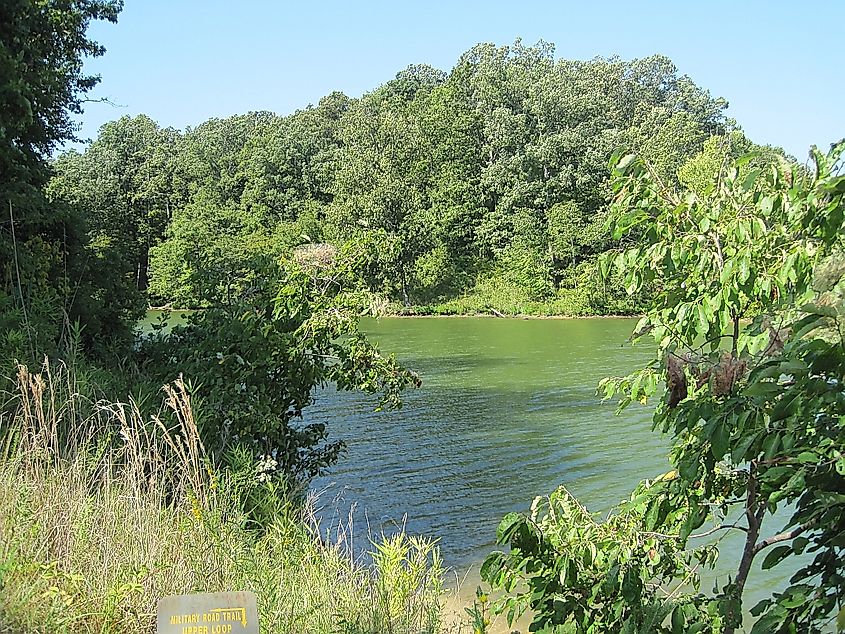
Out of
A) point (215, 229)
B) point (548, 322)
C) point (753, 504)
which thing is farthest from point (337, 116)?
point (753, 504)

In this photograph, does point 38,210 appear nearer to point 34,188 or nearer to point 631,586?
point 34,188

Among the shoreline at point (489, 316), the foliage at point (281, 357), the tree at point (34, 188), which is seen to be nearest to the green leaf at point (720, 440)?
the foliage at point (281, 357)

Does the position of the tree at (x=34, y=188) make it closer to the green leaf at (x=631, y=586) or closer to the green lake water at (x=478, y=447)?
the green lake water at (x=478, y=447)

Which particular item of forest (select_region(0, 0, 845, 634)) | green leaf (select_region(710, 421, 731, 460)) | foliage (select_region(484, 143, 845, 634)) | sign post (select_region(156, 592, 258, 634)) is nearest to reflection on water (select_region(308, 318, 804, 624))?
forest (select_region(0, 0, 845, 634))

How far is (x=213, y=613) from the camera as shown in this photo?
9.43 feet

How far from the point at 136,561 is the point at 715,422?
298 cm

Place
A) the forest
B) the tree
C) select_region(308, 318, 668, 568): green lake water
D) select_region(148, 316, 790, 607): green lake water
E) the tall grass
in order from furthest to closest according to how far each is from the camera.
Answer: select_region(308, 318, 668, 568): green lake water < select_region(148, 316, 790, 607): green lake water < the tree < the tall grass < the forest

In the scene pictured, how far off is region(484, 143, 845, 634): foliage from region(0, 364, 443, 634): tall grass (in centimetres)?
122

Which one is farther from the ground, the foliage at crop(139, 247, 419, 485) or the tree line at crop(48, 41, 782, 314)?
the tree line at crop(48, 41, 782, 314)

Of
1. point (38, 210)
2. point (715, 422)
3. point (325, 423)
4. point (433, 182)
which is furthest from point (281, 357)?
point (433, 182)

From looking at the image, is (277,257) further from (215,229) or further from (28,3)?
(215,229)

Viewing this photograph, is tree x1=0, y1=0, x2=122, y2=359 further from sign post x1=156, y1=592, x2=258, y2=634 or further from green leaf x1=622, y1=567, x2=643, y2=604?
green leaf x1=622, y1=567, x2=643, y2=604

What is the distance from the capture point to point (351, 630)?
4109 mm

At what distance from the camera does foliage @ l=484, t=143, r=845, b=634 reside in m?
2.55
